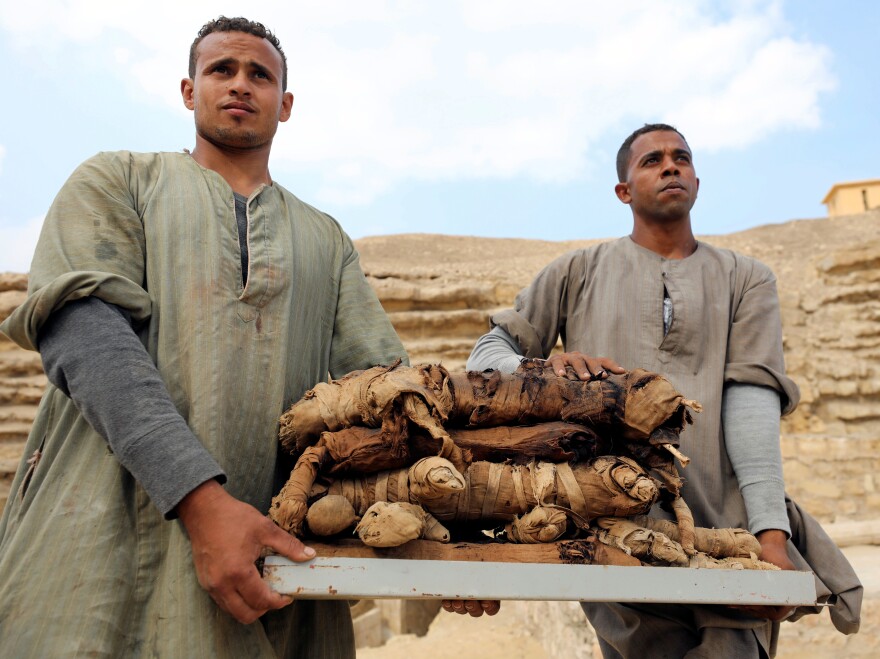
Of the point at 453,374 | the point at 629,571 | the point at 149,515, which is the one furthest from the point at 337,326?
the point at 629,571

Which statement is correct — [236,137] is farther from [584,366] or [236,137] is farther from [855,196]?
[855,196]

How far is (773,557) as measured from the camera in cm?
178

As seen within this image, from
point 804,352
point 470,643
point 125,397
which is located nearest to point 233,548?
point 125,397

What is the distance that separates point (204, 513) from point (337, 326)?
2.37 feet

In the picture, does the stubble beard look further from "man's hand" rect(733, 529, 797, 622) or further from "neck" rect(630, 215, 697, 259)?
→ "man's hand" rect(733, 529, 797, 622)

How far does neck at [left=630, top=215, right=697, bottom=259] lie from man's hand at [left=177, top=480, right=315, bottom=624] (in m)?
1.55

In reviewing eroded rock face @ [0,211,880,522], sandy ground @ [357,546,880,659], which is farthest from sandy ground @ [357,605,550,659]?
eroded rock face @ [0,211,880,522]

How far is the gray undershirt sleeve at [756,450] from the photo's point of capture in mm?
1858

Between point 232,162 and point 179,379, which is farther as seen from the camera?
point 232,162

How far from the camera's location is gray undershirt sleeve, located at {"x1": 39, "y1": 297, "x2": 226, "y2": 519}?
4.15ft

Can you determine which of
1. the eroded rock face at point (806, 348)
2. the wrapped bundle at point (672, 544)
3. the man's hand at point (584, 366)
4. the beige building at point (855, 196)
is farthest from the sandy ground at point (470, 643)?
the beige building at point (855, 196)

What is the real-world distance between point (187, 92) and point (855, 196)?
25.8m

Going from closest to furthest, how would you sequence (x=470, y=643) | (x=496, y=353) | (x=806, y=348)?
(x=496, y=353) → (x=470, y=643) → (x=806, y=348)

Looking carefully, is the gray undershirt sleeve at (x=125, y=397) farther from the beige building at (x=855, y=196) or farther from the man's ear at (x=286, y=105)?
the beige building at (x=855, y=196)
